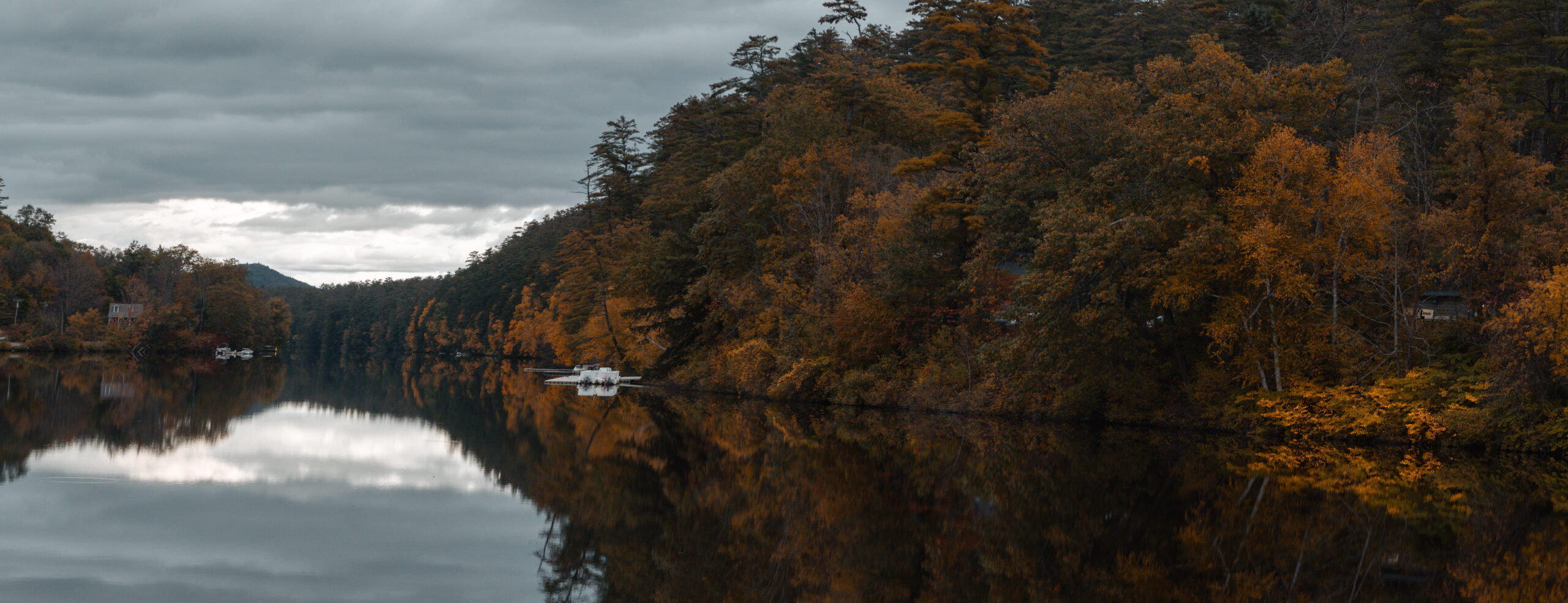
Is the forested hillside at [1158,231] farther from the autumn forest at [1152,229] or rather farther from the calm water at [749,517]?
the calm water at [749,517]

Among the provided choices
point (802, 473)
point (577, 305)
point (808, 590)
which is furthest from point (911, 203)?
point (577, 305)

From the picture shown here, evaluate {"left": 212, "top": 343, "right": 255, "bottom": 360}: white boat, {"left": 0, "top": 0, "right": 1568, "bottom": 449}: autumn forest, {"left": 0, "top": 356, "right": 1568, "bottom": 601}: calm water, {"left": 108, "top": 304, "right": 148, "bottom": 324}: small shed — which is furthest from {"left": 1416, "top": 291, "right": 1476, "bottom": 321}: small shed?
{"left": 108, "top": 304, "right": 148, "bottom": 324}: small shed

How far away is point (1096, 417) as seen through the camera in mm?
32188

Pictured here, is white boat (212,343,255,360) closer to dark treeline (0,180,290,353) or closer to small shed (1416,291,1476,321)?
dark treeline (0,180,290,353)

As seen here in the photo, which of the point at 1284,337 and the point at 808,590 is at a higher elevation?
the point at 1284,337

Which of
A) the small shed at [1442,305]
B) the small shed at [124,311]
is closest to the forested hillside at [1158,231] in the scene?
the small shed at [1442,305]

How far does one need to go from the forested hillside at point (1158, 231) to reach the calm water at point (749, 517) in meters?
3.05

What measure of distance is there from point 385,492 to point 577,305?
55.7 meters

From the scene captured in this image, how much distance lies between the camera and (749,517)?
13.9 metres

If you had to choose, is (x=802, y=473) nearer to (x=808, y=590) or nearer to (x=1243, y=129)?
(x=808, y=590)

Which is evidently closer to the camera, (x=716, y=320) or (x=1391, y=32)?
(x=1391, y=32)

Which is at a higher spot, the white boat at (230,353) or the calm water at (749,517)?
the calm water at (749,517)

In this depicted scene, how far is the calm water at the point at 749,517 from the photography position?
10039 mm

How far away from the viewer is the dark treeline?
3708 inches
